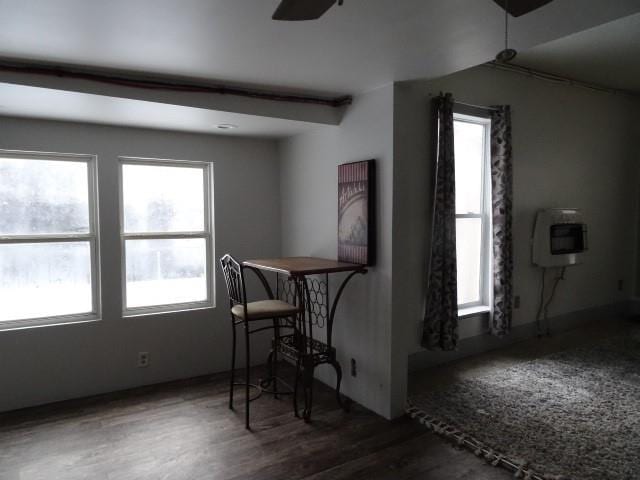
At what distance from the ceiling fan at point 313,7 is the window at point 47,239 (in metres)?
2.46

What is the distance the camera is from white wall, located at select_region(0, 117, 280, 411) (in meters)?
3.00

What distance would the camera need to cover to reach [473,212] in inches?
156

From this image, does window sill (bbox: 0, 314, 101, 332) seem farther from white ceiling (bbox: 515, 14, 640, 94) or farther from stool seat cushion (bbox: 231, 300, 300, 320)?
white ceiling (bbox: 515, 14, 640, 94)

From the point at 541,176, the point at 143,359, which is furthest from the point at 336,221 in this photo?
the point at 541,176

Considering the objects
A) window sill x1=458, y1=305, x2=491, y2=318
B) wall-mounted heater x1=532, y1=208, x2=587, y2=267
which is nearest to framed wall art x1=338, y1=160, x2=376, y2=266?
window sill x1=458, y1=305, x2=491, y2=318

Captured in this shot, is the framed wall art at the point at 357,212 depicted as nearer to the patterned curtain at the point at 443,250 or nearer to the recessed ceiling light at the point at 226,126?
the patterned curtain at the point at 443,250

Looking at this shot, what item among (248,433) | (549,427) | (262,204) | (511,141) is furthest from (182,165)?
(549,427)

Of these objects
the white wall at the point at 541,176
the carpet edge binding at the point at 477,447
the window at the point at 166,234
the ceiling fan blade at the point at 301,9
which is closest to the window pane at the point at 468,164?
the white wall at the point at 541,176

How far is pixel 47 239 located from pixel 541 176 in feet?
14.4

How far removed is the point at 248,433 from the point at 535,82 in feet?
13.3

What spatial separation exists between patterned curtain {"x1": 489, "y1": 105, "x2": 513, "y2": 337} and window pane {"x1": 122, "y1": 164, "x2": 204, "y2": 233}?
258cm

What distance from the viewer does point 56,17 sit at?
1.77m

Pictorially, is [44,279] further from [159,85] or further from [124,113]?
[159,85]

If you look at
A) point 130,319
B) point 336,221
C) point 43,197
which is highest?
point 43,197
